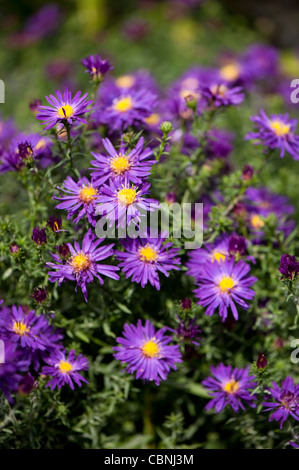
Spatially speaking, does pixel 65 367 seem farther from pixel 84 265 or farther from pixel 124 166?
pixel 124 166

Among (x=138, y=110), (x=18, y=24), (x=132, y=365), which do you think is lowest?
(x=132, y=365)

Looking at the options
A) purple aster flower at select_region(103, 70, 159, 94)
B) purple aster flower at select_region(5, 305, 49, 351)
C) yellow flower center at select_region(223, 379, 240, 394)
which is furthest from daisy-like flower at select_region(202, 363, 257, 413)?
purple aster flower at select_region(103, 70, 159, 94)

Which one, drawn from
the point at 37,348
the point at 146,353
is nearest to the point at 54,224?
the point at 37,348

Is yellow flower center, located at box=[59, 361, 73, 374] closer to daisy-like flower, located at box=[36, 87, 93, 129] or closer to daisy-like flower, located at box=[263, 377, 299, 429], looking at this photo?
daisy-like flower, located at box=[263, 377, 299, 429]

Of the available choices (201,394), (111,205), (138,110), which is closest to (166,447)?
(201,394)
